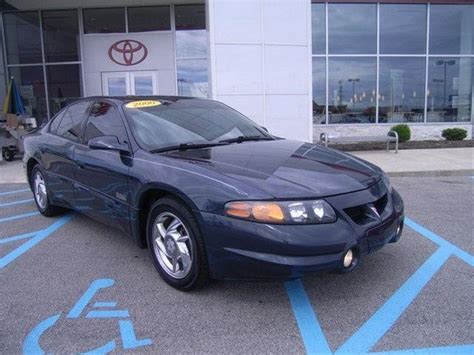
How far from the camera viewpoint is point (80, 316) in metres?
3.20

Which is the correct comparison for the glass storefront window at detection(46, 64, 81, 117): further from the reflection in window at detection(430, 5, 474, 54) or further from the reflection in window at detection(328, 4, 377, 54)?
the reflection in window at detection(430, 5, 474, 54)

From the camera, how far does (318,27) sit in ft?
47.5

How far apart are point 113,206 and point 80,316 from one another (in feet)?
3.86

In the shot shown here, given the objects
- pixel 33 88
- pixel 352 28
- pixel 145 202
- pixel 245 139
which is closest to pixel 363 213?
pixel 245 139

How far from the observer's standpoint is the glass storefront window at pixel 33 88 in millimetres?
15422

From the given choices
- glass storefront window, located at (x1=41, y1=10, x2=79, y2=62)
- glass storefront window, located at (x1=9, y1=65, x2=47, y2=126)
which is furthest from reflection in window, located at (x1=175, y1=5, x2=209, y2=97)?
glass storefront window, located at (x1=9, y1=65, x2=47, y2=126)

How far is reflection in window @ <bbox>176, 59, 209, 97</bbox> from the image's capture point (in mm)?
15133

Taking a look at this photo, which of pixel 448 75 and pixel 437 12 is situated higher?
pixel 437 12

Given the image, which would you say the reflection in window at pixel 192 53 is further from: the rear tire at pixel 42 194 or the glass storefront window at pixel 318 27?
the rear tire at pixel 42 194

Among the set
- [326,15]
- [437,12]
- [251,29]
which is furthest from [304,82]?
[437,12]

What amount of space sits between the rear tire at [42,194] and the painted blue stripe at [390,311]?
4170 mm

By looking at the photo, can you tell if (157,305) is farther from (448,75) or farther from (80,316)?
(448,75)

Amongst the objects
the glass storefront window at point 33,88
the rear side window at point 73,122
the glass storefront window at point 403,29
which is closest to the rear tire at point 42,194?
the rear side window at point 73,122

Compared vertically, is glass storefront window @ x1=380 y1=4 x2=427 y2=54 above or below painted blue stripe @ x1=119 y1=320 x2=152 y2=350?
above
